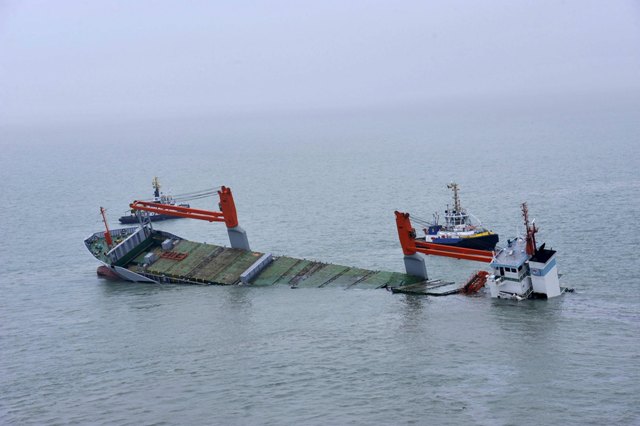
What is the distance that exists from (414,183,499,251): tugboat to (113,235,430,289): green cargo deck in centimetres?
1482

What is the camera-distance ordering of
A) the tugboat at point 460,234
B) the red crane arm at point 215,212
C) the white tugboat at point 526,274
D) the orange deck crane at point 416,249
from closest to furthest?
the white tugboat at point 526,274 < the orange deck crane at point 416,249 < the red crane arm at point 215,212 < the tugboat at point 460,234

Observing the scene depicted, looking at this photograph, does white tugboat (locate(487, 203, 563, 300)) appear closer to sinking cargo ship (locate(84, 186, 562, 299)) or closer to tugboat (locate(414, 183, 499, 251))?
sinking cargo ship (locate(84, 186, 562, 299))

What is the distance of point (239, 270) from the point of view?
82000 mm

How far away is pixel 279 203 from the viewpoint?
132 metres

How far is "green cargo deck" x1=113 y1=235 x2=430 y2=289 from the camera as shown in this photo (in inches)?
3005

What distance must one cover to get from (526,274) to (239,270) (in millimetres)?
31497

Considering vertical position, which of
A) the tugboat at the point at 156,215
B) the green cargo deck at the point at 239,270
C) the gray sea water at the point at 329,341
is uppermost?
the tugboat at the point at 156,215

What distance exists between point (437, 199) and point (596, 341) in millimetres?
71449

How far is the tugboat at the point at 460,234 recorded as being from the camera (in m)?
88.6

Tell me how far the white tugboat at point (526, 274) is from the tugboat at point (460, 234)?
18.2 metres

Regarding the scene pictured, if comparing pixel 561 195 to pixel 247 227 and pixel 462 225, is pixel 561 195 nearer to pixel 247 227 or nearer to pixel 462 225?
pixel 462 225

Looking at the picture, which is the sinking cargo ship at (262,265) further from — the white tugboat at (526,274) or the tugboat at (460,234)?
the tugboat at (460,234)

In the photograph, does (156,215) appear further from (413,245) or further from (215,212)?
(413,245)

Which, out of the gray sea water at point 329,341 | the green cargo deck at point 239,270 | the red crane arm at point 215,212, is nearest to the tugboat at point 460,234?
the gray sea water at point 329,341
